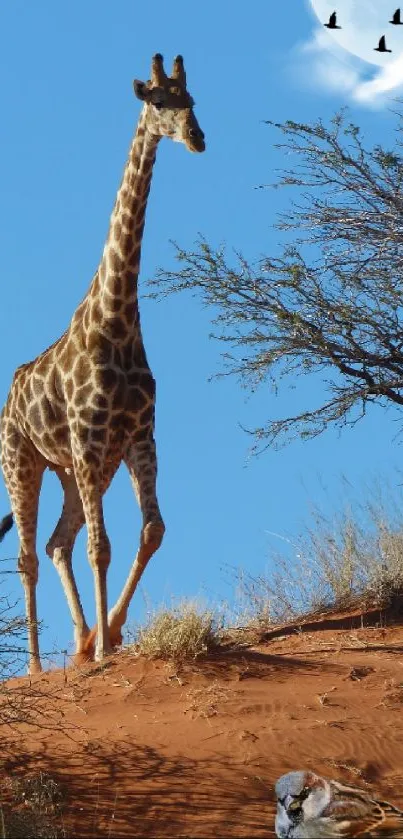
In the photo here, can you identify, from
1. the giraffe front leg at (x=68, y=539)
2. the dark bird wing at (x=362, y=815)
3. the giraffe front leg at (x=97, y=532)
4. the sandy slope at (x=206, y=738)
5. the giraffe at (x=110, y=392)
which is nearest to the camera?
the dark bird wing at (x=362, y=815)

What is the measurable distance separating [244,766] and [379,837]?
6.09 ft

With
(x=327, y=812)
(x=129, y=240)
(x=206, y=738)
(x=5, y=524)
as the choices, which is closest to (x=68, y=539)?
(x=5, y=524)

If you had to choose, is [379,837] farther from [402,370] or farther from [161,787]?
[402,370]

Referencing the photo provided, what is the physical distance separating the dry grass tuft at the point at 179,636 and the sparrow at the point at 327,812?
2.96 metres

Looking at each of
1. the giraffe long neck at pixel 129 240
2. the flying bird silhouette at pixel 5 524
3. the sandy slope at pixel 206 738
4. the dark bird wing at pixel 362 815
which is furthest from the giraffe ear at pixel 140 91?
the dark bird wing at pixel 362 815

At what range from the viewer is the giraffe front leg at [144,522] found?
37.5ft

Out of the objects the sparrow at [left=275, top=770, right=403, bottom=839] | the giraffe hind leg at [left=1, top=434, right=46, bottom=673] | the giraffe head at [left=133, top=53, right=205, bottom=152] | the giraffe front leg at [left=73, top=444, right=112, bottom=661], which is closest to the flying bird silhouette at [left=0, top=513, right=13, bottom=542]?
the giraffe hind leg at [left=1, top=434, right=46, bottom=673]

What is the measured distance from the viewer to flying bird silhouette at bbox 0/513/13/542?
14086 millimetres

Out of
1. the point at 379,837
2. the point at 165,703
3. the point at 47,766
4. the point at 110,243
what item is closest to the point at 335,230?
the point at 110,243

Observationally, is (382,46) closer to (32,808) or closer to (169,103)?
(169,103)

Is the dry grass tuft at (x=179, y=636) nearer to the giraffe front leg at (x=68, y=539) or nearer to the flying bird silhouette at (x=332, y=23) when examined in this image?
the giraffe front leg at (x=68, y=539)

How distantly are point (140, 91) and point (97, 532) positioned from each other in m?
3.96

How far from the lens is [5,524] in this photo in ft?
46.3

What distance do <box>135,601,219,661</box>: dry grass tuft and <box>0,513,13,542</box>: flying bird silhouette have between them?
3.92 m
